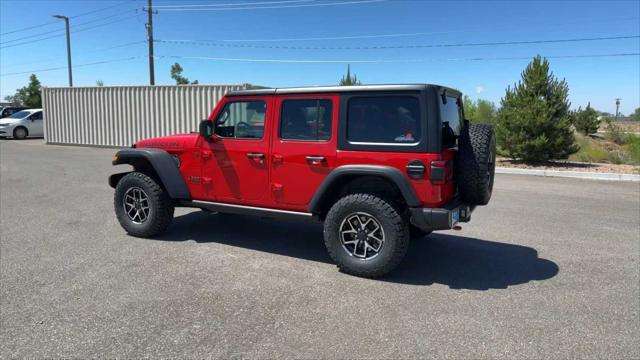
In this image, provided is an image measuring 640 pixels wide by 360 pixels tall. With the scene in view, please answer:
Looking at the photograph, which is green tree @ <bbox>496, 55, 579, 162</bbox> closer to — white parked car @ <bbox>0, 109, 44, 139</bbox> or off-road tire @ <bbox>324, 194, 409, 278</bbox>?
off-road tire @ <bbox>324, 194, 409, 278</bbox>

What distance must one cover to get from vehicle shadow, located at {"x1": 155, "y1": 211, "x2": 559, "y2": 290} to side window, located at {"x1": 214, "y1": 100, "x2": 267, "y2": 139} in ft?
4.59

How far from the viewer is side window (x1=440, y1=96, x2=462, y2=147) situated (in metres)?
4.34

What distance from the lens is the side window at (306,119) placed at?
466 centimetres

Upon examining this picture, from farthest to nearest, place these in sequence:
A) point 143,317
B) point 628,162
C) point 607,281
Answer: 1. point 628,162
2. point 607,281
3. point 143,317

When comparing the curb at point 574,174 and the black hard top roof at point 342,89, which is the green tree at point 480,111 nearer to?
the curb at point 574,174

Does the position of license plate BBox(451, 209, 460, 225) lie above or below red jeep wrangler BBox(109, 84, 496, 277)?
below

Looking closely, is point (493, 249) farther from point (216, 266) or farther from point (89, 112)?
point (89, 112)

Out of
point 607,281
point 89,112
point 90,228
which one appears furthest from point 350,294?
point 89,112

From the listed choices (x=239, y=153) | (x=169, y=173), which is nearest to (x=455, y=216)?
(x=239, y=153)

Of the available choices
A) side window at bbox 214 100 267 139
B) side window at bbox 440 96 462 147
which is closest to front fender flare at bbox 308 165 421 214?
side window at bbox 440 96 462 147

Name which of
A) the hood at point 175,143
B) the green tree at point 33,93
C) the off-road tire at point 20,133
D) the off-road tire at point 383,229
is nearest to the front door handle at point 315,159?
the off-road tire at point 383,229

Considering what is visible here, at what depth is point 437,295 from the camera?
4066mm

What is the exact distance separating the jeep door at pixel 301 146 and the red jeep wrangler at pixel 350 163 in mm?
11

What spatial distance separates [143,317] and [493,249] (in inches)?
161
